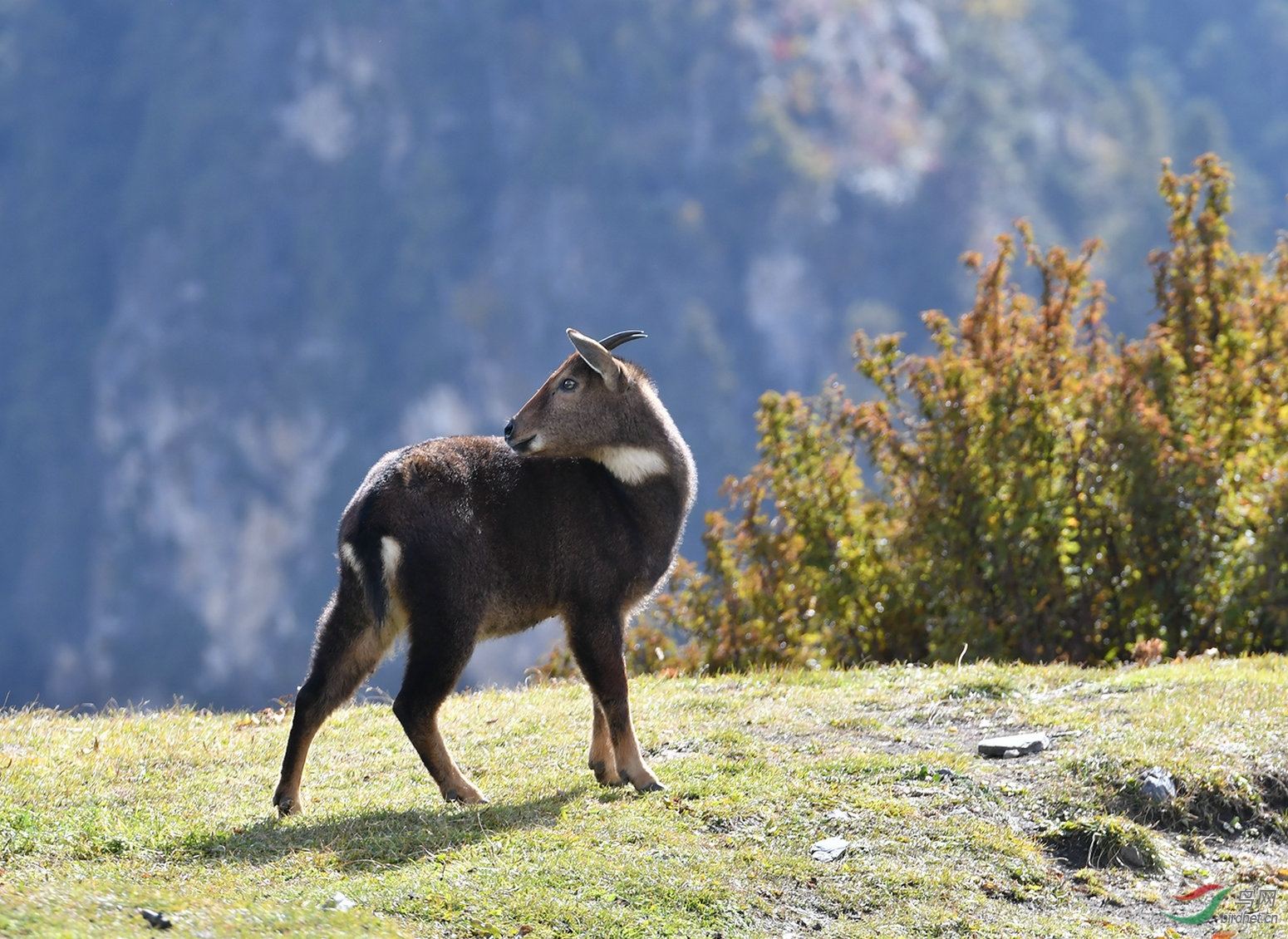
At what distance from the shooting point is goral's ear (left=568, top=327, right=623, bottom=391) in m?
9.26

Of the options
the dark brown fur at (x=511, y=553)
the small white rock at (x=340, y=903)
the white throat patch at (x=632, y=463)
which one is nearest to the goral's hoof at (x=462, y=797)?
the dark brown fur at (x=511, y=553)

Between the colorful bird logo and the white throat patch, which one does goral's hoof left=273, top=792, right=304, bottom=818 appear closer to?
the white throat patch

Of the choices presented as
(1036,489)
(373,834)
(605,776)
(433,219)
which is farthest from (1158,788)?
(433,219)

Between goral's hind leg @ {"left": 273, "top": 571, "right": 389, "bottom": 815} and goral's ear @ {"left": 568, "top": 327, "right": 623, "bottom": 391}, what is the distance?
6.64ft

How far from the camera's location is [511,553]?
8.66m

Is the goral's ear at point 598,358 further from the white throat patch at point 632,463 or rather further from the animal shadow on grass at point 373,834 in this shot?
the animal shadow on grass at point 373,834

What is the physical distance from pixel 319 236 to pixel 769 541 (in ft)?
482

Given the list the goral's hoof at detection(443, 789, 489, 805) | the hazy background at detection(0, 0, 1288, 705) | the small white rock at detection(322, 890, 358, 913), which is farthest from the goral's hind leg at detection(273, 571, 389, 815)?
the hazy background at detection(0, 0, 1288, 705)

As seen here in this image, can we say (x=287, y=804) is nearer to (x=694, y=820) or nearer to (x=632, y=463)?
(x=694, y=820)

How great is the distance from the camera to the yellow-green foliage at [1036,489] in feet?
55.3

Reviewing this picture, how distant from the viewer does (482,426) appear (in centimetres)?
14438

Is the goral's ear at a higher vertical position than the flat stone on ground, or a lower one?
higher

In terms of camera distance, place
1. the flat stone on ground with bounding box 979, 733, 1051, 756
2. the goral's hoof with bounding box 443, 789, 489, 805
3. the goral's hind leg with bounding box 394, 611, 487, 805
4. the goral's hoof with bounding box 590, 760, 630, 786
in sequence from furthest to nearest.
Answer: the flat stone on ground with bounding box 979, 733, 1051, 756, the goral's hoof with bounding box 590, 760, 630, 786, the goral's hoof with bounding box 443, 789, 489, 805, the goral's hind leg with bounding box 394, 611, 487, 805

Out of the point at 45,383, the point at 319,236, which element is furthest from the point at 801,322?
the point at 45,383
